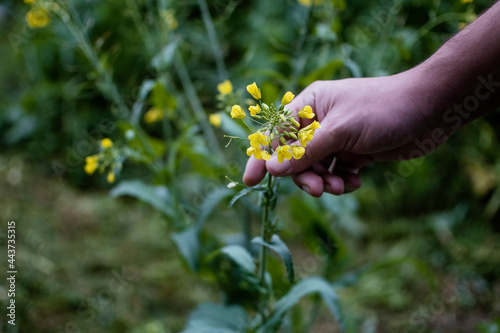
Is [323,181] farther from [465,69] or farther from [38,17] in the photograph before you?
[38,17]

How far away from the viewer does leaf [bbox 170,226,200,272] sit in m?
1.51

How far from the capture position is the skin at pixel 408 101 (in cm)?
99

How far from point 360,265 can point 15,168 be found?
234 cm

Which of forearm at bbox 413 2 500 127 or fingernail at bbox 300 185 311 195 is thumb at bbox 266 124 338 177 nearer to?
fingernail at bbox 300 185 311 195

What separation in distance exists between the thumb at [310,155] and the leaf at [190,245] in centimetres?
62

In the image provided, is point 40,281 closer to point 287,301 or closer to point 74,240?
point 74,240

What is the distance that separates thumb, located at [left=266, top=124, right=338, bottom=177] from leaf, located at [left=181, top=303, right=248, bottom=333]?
605 mm

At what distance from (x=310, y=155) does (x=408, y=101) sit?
10.9 inches

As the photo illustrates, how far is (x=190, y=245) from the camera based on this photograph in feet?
5.04

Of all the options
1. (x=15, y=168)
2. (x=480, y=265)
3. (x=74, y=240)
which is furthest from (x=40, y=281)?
(x=480, y=265)

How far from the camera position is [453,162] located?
2754mm

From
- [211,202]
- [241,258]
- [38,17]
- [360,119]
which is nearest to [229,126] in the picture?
[211,202]

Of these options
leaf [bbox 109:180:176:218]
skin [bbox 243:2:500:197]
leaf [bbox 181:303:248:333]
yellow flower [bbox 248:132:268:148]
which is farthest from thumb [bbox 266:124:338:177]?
leaf [bbox 109:180:176:218]

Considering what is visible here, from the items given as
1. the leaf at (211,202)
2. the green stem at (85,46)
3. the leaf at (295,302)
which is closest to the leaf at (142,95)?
the green stem at (85,46)
